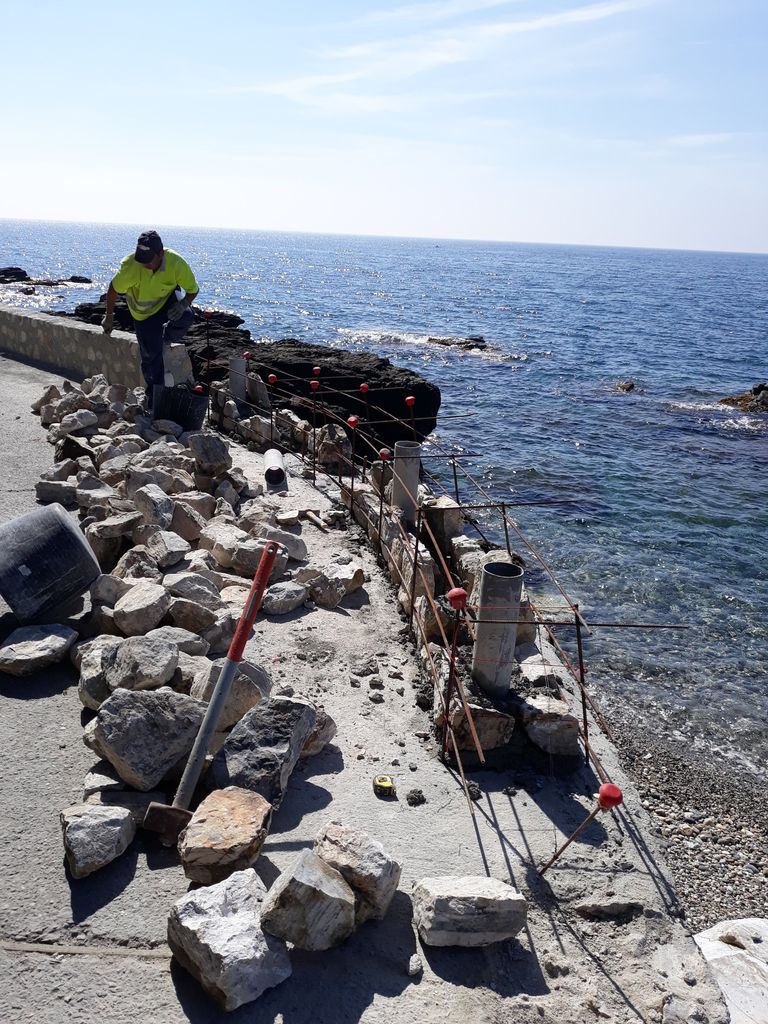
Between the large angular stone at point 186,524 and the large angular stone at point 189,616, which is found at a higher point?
the large angular stone at point 186,524

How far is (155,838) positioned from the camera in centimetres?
379

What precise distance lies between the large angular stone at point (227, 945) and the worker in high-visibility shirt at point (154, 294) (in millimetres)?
6806

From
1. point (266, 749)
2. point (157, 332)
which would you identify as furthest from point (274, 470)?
point (266, 749)

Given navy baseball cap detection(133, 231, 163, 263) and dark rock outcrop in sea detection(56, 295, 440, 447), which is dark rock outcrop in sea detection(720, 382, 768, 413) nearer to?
dark rock outcrop in sea detection(56, 295, 440, 447)

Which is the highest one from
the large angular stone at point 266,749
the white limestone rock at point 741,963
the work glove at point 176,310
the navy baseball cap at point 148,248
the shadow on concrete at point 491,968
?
the navy baseball cap at point 148,248

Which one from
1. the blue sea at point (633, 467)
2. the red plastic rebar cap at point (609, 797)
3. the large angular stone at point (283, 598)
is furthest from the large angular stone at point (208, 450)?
the red plastic rebar cap at point (609, 797)

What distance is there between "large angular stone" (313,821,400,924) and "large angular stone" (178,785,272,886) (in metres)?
0.30

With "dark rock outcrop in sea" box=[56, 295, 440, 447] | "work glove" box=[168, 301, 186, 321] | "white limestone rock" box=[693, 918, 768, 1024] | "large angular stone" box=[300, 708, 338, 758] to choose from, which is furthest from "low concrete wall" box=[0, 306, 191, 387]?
"white limestone rock" box=[693, 918, 768, 1024]

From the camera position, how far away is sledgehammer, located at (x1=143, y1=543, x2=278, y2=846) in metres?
3.63

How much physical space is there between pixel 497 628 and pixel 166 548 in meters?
2.78

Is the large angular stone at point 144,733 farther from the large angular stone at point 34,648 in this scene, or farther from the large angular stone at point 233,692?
the large angular stone at point 34,648

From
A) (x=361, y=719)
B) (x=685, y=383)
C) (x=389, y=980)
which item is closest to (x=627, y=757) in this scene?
(x=361, y=719)

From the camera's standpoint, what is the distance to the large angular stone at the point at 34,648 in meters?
4.87

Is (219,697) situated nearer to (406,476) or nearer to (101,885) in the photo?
(101,885)
